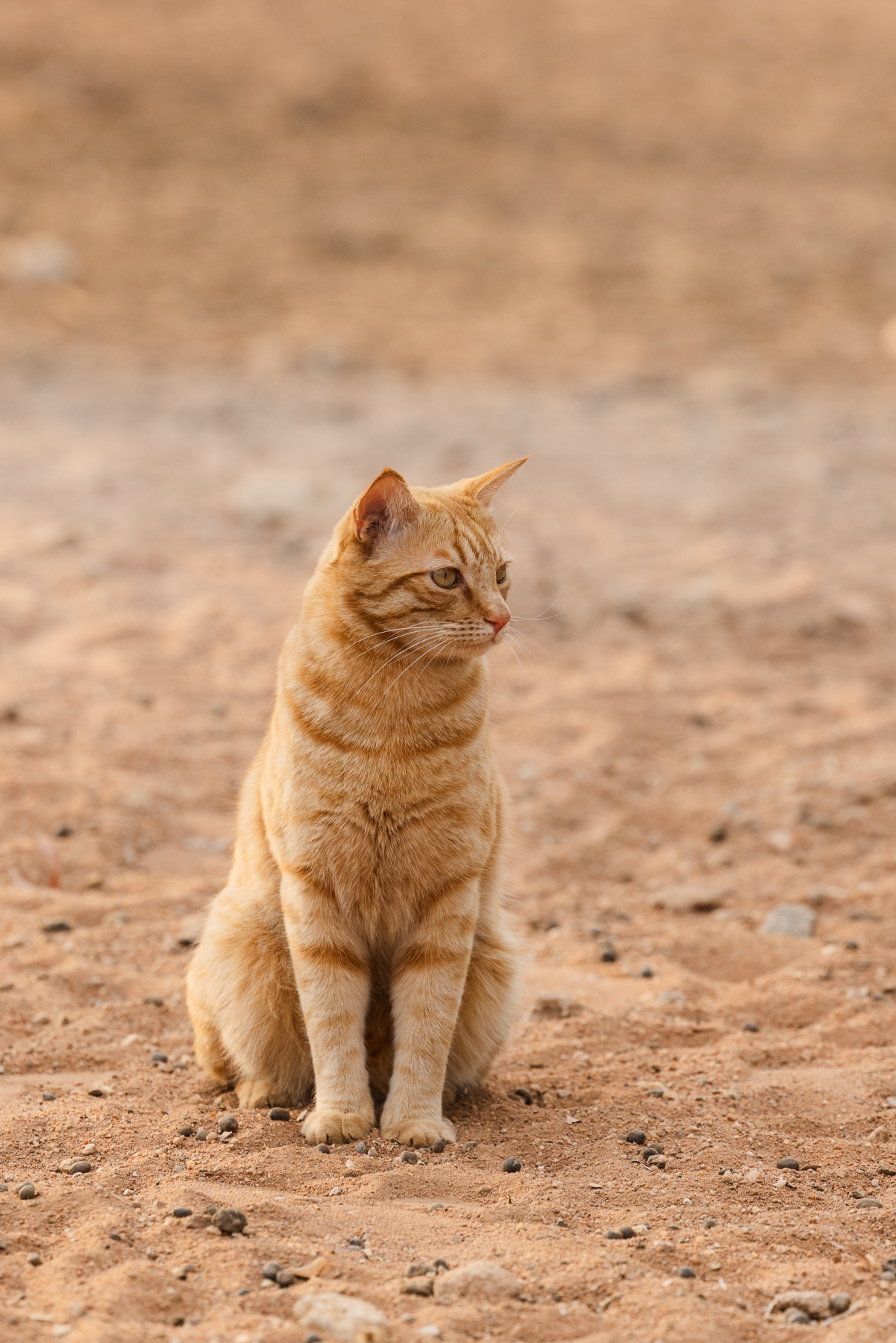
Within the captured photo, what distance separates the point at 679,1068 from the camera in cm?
391

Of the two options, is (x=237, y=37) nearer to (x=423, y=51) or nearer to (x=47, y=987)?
(x=423, y=51)

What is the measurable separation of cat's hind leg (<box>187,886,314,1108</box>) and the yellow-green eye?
3.09 feet

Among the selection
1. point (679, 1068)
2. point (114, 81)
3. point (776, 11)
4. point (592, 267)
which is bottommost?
point (679, 1068)

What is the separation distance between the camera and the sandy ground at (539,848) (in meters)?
2.73

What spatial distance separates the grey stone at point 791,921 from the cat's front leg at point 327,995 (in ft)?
6.32

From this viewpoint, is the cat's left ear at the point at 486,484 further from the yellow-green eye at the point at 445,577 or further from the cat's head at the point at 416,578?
the yellow-green eye at the point at 445,577

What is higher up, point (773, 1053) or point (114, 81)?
point (114, 81)

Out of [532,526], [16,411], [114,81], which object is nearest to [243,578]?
[532,526]

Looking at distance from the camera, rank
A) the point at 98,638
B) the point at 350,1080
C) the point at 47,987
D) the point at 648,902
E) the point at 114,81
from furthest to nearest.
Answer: the point at 114,81, the point at 98,638, the point at 648,902, the point at 47,987, the point at 350,1080

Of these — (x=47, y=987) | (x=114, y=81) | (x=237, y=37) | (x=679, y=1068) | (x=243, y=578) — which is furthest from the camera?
(x=237, y=37)

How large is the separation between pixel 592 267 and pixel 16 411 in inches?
244

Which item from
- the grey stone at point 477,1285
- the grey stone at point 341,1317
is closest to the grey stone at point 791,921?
the grey stone at point 477,1285

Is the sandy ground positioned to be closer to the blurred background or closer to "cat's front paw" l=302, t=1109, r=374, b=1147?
"cat's front paw" l=302, t=1109, r=374, b=1147

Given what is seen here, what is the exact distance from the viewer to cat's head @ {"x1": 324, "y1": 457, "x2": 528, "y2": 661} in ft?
11.0
